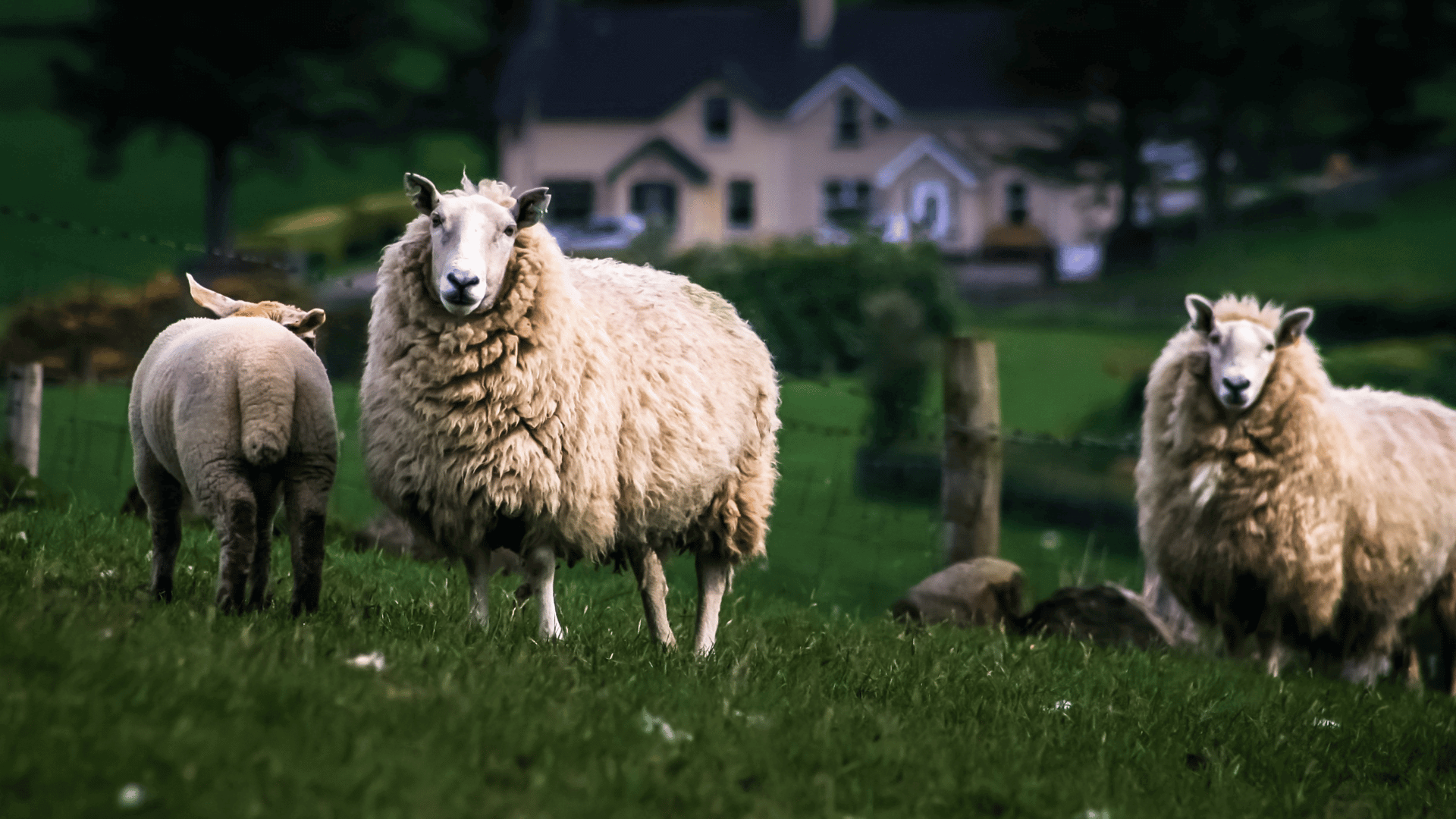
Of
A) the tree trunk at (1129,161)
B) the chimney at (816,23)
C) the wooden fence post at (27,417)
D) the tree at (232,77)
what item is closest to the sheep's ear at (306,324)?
the wooden fence post at (27,417)

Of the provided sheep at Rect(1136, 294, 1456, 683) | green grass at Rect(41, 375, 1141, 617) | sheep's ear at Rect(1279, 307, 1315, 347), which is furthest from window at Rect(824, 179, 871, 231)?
sheep's ear at Rect(1279, 307, 1315, 347)

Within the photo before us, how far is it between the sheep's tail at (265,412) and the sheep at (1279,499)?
4944 millimetres

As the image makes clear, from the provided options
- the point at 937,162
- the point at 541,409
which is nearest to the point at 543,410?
the point at 541,409

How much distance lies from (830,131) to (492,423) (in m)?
43.5

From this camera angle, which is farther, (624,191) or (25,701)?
(624,191)

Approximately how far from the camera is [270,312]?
5543mm

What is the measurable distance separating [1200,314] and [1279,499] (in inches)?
42.6

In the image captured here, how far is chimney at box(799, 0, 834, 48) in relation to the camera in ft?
163

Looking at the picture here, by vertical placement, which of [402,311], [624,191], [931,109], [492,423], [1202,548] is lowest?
[1202,548]

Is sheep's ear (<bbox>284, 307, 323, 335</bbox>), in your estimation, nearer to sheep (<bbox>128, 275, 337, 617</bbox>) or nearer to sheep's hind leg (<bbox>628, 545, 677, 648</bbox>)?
sheep (<bbox>128, 275, 337, 617</bbox>)

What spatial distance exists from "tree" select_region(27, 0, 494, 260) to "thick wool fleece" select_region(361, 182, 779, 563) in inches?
1179

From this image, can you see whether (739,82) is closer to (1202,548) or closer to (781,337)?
(781,337)

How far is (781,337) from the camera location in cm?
2486

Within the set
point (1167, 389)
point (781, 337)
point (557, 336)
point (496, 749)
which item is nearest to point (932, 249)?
point (781, 337)
